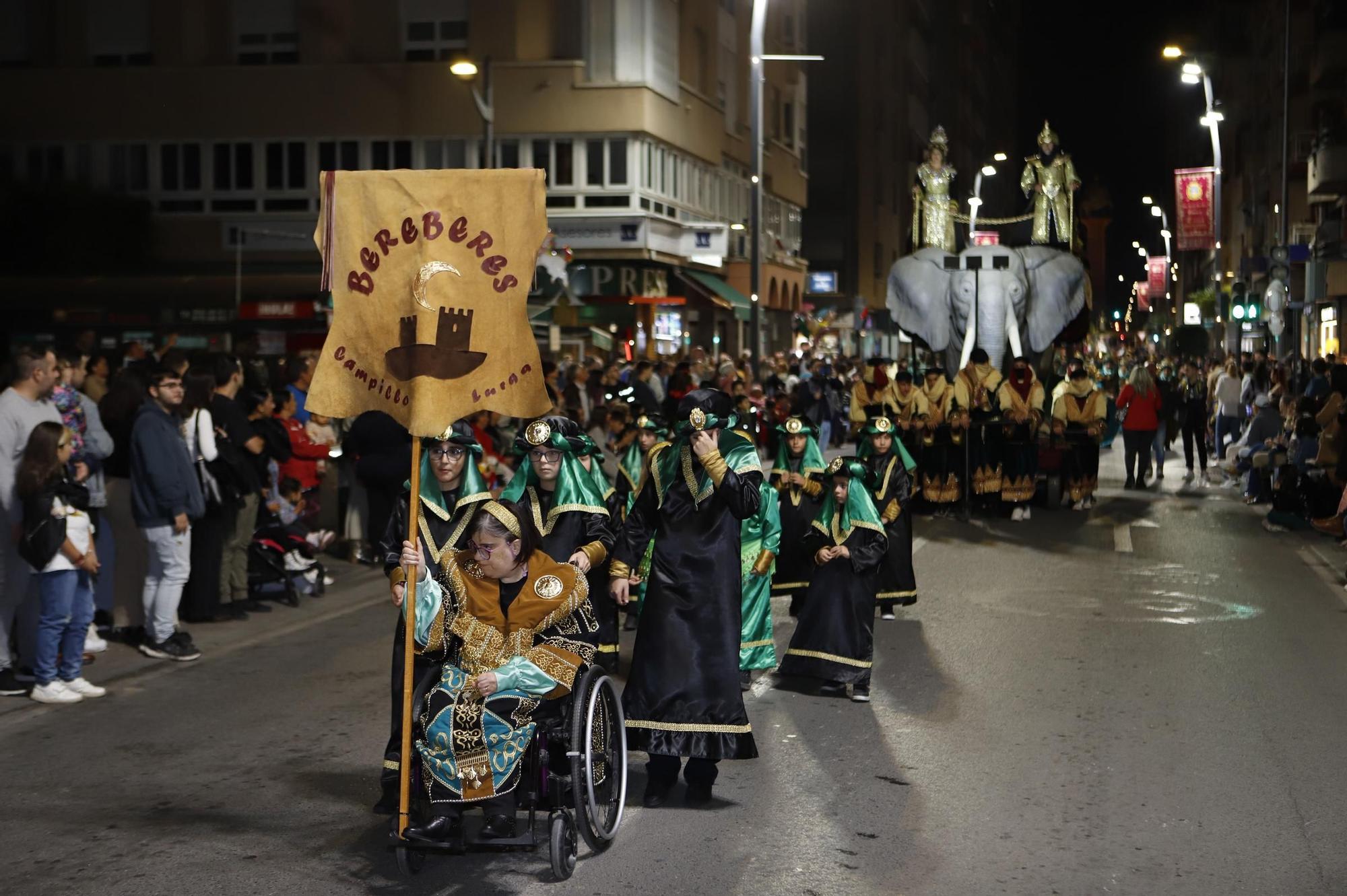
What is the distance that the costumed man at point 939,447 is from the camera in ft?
64.2

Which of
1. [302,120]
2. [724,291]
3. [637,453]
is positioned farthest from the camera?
[724,291]

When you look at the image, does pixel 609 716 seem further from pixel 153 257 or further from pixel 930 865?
pixel 153 257

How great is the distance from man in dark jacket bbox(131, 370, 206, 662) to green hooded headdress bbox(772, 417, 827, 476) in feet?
12.3

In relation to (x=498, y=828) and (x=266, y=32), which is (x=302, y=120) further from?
(x=498, y=828)

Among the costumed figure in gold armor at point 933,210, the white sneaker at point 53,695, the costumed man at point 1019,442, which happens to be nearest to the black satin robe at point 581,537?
the white sneaker at point 53,695

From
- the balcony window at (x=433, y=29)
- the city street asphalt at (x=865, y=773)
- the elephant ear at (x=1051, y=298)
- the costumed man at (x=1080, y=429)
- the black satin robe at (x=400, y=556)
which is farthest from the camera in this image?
the balcony window at (x=433, y=29)

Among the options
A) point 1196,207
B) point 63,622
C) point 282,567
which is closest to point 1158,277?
point 1196,207

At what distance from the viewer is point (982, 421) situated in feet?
65.0

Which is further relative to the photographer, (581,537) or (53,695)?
(53,695)

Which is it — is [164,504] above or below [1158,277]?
below

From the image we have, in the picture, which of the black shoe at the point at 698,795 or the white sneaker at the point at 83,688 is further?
the white sneaker at the point at 83,688

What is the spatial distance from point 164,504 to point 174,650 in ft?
3.04

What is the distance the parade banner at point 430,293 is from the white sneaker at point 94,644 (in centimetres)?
539

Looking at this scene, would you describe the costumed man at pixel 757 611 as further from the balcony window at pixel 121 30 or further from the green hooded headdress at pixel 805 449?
the balcony window at pixel 121 30
